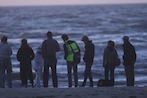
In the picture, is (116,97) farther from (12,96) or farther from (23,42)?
(23,42)

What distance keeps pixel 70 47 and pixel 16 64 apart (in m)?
11.9

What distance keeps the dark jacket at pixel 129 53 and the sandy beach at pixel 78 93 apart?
4.96 feet

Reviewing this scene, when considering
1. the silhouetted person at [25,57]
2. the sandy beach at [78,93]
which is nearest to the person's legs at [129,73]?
the sandy beach at [78,93]

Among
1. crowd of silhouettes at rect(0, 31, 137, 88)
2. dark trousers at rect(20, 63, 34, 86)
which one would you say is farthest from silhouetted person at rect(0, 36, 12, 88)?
dark trousers at rect(20, 63, 34, 86)

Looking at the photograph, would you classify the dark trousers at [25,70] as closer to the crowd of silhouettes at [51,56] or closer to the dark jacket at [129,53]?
the crowd of silhouettes at [51,56]

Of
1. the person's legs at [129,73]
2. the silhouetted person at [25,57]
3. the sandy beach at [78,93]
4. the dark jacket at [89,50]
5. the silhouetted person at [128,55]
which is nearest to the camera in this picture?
the sandy beach at [78,93]

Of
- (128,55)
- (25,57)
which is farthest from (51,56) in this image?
(128,55)

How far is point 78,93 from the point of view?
40.9 ft

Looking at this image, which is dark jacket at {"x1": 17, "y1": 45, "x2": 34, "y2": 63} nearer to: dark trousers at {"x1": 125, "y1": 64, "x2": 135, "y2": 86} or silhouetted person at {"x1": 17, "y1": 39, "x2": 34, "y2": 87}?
silhouetted person at {"x1": 17, "y1": 39, "x2": 34, "y2": 87}

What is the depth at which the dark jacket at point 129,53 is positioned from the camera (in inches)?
564

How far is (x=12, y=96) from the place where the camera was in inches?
480

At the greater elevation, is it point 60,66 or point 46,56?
point 46,56

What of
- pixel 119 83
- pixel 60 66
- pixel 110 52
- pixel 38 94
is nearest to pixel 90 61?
pixel 110 52

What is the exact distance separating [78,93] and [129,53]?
2.58m
